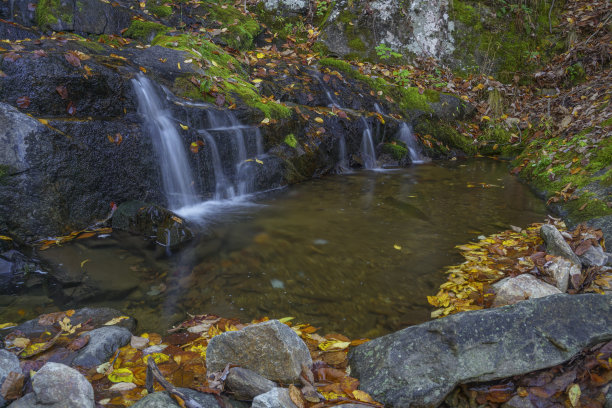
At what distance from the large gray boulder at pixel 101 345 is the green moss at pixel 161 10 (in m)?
9.52

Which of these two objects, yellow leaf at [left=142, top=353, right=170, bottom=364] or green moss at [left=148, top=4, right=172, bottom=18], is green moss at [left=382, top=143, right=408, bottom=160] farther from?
yellow leaf at [left=142, top=353, right=170, bottom=364]

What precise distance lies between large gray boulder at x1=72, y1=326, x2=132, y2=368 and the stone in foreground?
4.21ft

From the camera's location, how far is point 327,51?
12008 mm

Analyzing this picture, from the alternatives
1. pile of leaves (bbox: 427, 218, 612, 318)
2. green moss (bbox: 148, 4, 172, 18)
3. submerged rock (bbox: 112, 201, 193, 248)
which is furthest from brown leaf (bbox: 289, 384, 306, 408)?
green moss (bbox: 148, 4, 172, 18)

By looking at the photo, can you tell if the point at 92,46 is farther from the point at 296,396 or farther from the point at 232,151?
the point at 296,396

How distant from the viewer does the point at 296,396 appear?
2012mm

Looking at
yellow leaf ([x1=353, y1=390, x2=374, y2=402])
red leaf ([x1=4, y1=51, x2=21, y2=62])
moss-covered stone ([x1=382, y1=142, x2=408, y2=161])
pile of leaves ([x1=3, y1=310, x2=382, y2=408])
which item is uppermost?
red leaf ([x1=4, y1=51, x2=21, y2=62])

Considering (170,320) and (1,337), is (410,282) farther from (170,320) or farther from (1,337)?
(1,337)

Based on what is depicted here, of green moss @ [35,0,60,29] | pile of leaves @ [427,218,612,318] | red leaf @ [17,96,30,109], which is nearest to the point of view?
pile of leaves @ [427,218,612,318]

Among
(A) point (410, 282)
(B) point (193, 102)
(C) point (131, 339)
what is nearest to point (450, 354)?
(A) point (410, 282)

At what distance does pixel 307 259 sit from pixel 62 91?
3.96 metres

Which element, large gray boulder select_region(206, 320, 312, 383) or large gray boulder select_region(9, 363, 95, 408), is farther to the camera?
large gray boulder select_region(206, 320, 312, 383)

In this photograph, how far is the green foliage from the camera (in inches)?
466

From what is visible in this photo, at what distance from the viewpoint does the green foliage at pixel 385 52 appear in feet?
38.8
